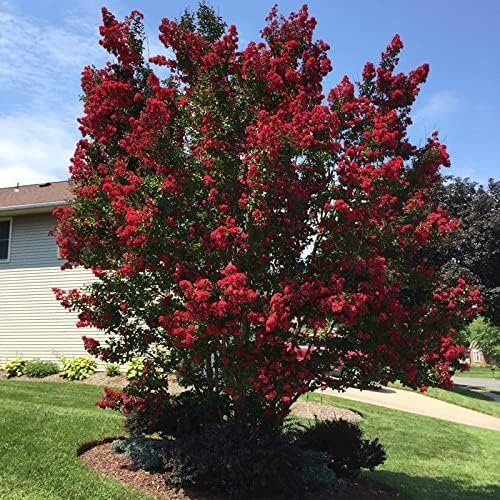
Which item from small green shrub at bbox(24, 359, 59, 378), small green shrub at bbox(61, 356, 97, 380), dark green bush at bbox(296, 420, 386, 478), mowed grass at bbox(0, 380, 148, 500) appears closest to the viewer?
mowed grass at bbox(0, 380, 148, 500)

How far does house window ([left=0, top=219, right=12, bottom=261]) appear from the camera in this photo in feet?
59.0

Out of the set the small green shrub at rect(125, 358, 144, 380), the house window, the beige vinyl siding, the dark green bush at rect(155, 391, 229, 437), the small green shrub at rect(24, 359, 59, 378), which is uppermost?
the house window

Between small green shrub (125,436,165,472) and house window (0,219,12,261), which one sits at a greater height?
house window (0,219,12,261)

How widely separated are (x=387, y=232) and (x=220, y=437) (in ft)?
9.11

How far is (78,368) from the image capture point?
15.4m

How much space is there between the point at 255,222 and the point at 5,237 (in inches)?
564

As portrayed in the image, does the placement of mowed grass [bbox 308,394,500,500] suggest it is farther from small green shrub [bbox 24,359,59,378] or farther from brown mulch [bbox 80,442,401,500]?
small green shrub [bbox 24,359,59,378]

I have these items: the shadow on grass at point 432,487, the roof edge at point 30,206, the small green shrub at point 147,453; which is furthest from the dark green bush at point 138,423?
the roof edge at point 30,206

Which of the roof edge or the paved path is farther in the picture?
the roof edge

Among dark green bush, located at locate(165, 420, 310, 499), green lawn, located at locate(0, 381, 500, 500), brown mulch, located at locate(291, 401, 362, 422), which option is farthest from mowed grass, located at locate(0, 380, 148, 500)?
brown mulch, located at locate(291, 401, 362, 422)

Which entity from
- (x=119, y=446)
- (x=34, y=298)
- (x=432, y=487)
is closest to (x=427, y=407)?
(x=432, y=487)

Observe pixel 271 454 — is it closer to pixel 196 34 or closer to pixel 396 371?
pixel 396 371

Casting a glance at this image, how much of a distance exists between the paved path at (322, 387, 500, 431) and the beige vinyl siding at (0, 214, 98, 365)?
25.9 feet

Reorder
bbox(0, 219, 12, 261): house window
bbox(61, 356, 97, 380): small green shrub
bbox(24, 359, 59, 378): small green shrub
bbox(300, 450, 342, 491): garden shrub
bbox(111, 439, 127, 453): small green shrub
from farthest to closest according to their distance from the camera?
bbox(0, 219, 12, 261): house window < bbox(24, 359, 59, 378): small green shrub < bbox(61, 356, 97, 380): small green shrub < bbox(111, 439, 127, 453): small green shrub < bbox(300, 450, 342, 491): garden shrub
